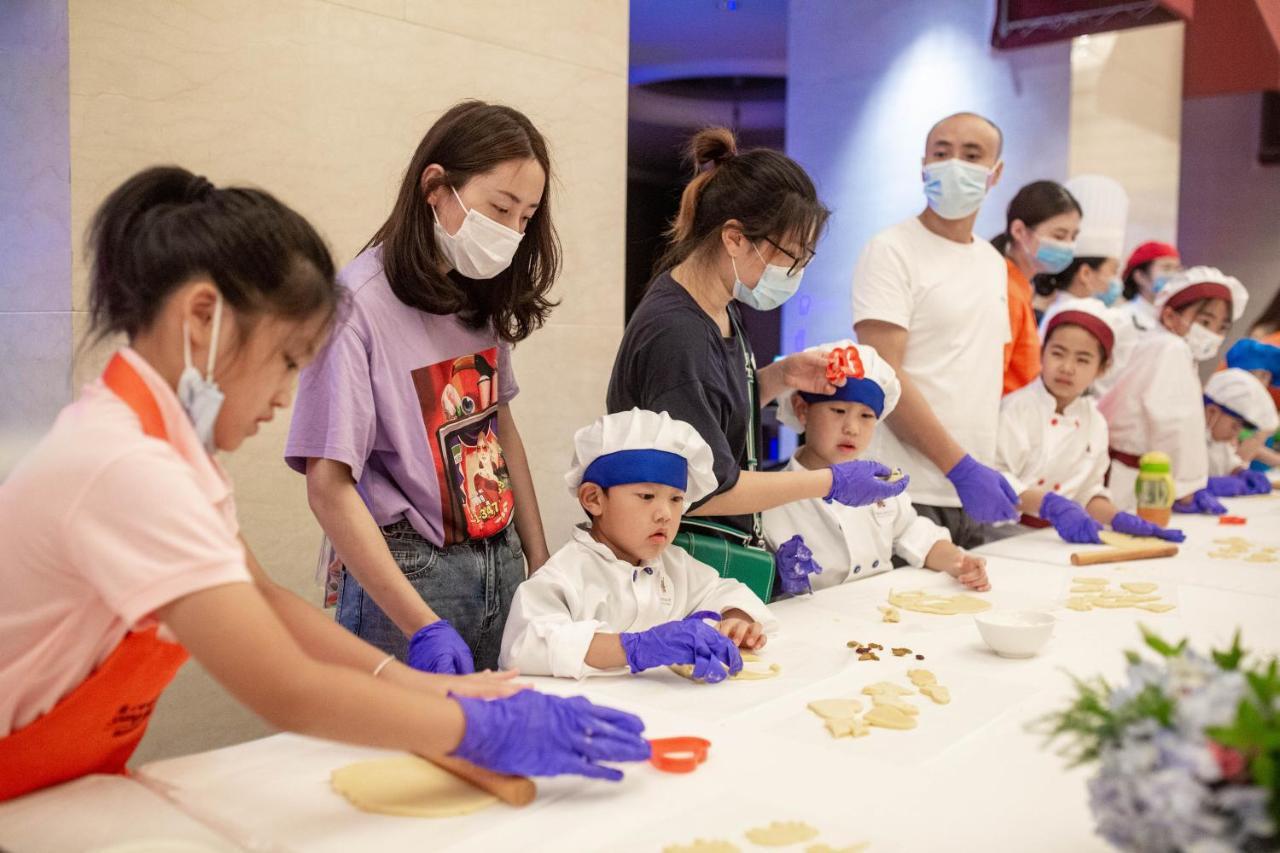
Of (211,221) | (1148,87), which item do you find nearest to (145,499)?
(211,221)

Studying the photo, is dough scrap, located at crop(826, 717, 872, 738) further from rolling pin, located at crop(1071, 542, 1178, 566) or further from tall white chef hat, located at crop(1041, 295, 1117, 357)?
tall white chef hat, located at crop(1041, 295, 1117, 357)

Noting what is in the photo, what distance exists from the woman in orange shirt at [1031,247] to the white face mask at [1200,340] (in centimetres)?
92

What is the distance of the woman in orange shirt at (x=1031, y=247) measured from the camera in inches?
137

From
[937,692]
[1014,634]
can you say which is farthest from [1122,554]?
[937,692]

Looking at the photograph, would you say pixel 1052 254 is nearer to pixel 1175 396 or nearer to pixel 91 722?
pixel 1175 396

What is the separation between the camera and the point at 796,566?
232 cm

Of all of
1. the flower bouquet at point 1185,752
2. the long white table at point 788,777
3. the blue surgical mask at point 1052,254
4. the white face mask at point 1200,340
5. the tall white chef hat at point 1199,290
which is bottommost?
the long white table at point 788,777

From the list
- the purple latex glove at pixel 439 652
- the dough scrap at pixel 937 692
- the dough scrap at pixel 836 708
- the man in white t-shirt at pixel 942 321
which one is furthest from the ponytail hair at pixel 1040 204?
the purple latex glove at pixel 439 652

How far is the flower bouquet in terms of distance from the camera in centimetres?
79

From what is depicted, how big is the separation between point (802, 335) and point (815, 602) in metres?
3.80

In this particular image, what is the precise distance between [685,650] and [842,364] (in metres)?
1.01

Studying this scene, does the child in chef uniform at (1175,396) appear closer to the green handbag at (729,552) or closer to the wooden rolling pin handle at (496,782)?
the green handbag at (729,552)

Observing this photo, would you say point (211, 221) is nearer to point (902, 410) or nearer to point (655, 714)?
point (655, 714)

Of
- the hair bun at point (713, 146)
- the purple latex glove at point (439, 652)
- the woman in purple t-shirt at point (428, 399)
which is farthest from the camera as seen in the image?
the hair bun at point (713, 146)
